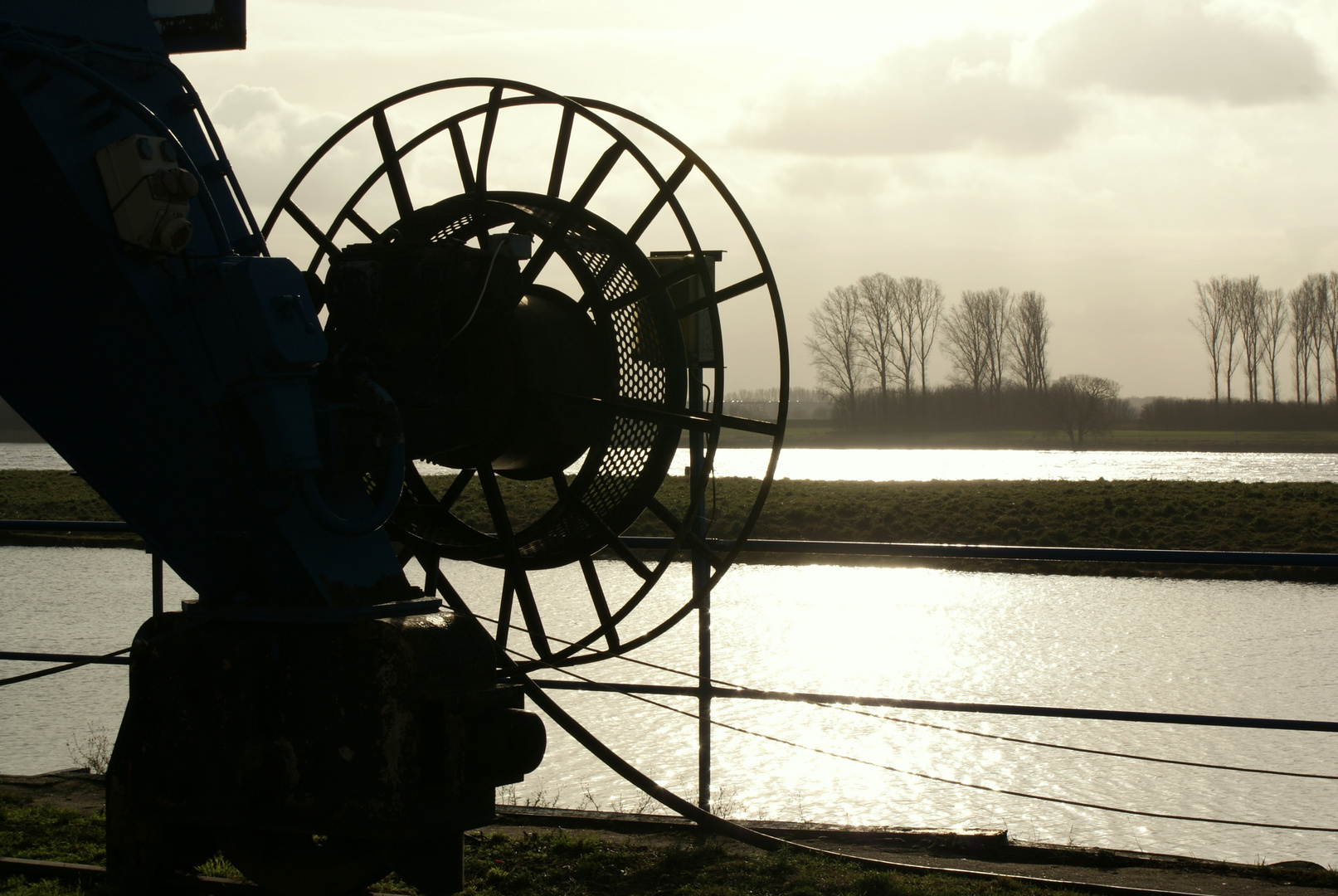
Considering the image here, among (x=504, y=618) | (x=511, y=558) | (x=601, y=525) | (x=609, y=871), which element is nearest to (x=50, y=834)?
(x=504, y=618)

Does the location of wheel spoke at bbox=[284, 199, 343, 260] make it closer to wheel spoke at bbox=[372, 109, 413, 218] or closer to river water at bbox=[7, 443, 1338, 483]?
wheel spoke at bbox=[372, 109, 413, 218]

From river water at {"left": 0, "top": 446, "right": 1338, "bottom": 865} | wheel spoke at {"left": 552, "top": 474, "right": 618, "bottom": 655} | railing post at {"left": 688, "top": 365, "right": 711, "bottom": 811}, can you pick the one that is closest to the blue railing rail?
railing post at {"left": 688, "top": 365, "right": 711, "bottom": 811}

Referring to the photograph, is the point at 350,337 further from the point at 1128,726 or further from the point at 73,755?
the point at 1128,726

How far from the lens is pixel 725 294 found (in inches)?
165

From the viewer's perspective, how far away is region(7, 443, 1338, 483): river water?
44.1 metres

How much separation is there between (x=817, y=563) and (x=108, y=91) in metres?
23.6

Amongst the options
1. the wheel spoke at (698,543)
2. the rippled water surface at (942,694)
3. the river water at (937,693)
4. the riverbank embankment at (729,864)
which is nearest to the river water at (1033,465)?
the river water at (937,693)

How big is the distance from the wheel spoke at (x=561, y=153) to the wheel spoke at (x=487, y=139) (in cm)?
24

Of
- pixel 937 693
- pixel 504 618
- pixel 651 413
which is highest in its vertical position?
pixel 651 413

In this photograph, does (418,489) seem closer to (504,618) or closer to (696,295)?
(504,618)

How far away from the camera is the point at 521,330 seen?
3.77m

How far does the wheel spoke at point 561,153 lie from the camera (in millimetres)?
4371

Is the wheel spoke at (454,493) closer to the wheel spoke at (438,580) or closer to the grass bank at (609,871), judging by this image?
the wheel spoke at (438,580)

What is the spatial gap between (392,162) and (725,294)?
1.39m
